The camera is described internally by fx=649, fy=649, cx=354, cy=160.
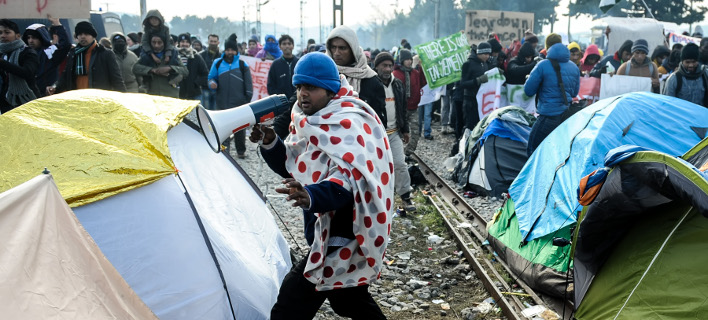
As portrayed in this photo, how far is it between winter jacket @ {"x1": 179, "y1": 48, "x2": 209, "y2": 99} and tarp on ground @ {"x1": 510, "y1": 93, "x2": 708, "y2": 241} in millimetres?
6273

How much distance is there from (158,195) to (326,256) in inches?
45.9

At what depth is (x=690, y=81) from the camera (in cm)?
807

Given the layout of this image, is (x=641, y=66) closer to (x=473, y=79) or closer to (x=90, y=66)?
(x=473, y=79)

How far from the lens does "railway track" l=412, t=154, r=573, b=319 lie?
16.4 feet

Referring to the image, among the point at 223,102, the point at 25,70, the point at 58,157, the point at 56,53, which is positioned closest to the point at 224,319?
the point at 58,157

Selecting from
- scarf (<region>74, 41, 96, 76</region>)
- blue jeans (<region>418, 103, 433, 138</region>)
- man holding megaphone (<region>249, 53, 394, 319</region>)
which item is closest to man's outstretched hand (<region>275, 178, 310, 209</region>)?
man holding megaphone (<region>249, 53, 394, 319</region>)

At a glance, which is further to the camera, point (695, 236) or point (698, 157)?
point (698, 157)

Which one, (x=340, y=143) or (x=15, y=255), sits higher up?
(x=340, y=143)

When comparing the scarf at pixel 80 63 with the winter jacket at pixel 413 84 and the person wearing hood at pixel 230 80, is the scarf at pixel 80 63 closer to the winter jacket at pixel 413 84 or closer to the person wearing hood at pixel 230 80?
the person wearing hood at pixel 230 80

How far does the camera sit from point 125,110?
4086mm

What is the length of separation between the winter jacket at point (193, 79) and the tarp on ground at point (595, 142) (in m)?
6.27

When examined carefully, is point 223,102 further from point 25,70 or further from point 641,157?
point 641,157

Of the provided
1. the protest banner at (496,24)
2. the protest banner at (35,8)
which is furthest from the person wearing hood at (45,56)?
the protest banner at (496,24)

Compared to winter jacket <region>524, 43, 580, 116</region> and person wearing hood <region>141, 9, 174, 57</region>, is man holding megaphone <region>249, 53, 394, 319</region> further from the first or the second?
person wearing hood <region>141, 9, 174, 57</region>
